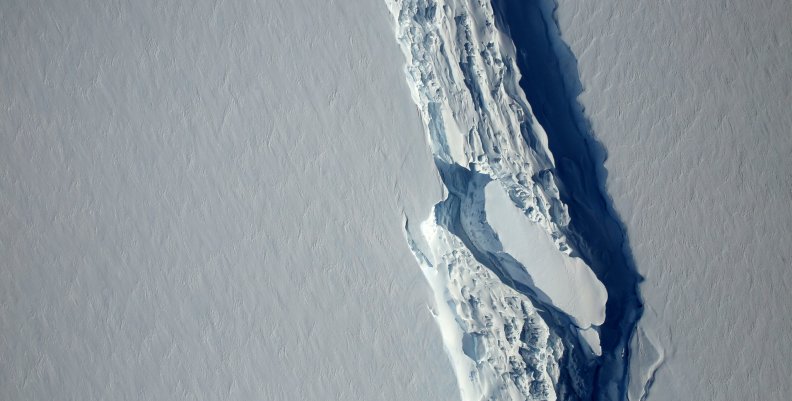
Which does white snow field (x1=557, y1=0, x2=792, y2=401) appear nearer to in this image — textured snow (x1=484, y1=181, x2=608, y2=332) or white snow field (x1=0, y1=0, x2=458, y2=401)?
textured snow (x1=484, y1=181, x2=608, y2=332)

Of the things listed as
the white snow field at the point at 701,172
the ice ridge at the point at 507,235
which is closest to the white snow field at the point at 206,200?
the ice ridge at the point at 507,235

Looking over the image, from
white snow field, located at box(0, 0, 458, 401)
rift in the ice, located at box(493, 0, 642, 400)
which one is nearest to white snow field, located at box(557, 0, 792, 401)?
rift in the ice, located at box(493, 0, 642, 400)

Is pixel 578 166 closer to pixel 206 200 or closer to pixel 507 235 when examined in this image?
pixel 507 235

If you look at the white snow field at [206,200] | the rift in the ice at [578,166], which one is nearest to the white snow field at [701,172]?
the rift in the ice at [578,166]

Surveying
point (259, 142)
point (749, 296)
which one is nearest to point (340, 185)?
point (259, 142)

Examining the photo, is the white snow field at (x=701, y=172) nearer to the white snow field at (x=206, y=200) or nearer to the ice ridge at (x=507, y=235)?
the ice ridge at (x=507, y=235)
